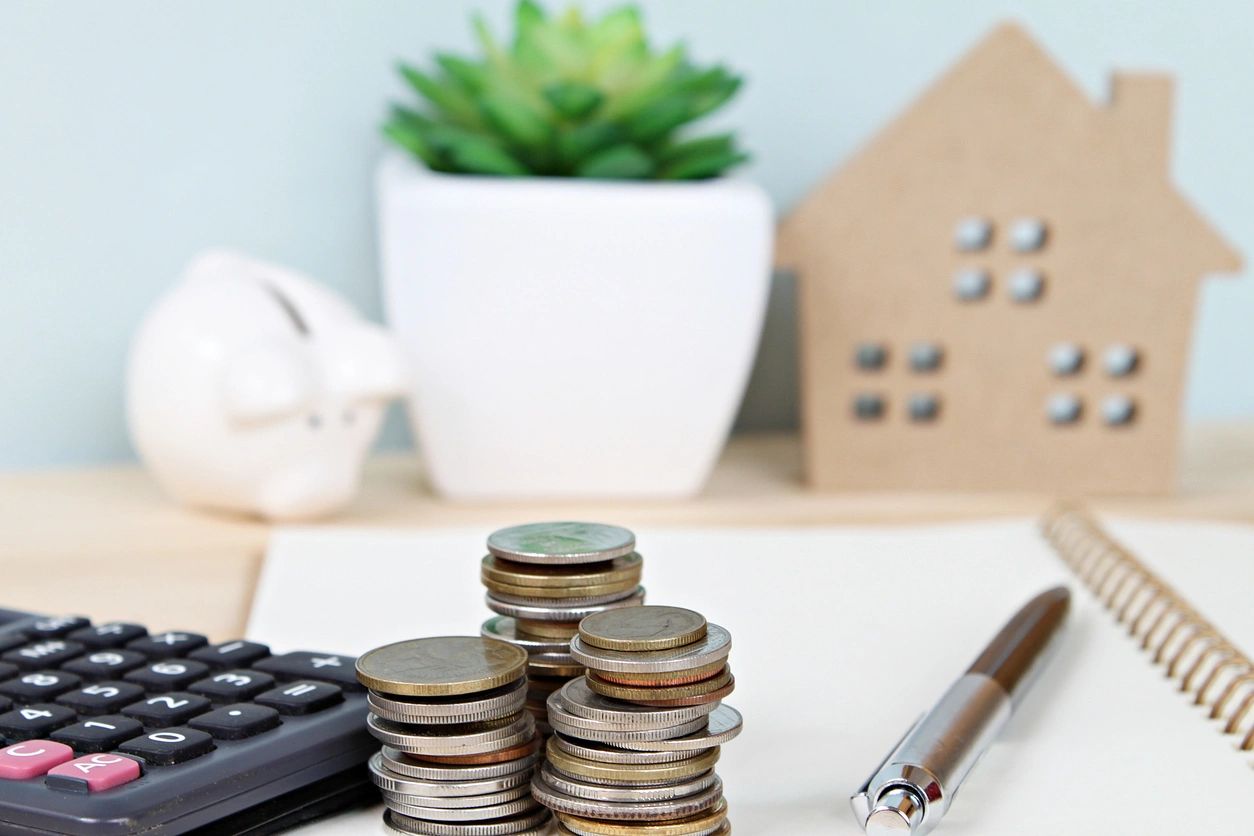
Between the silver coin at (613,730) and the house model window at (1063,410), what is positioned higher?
the silver coin at (613,730)

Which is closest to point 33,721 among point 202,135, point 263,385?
point 263,385

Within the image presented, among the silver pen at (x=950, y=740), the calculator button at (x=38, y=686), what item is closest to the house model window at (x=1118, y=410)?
the silver pen at (x=950, y=740)

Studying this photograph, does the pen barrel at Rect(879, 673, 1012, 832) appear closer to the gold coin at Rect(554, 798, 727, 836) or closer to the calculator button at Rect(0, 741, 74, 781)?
the gold coin at Rect(554, 798, 727, 836)

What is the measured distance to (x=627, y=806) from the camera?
310mm

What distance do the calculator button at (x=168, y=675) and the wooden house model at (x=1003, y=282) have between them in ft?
1.47

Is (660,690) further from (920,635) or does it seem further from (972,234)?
(972,234)

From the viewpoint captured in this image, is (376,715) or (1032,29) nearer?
(376,715)

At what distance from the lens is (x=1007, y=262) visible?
0.75m

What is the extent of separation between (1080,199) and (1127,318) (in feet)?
0.22

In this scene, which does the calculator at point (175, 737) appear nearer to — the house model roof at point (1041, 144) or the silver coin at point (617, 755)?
the silver coin at point (617, 755)

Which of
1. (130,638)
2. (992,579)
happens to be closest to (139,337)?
(130,638)

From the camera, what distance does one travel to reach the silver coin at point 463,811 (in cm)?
32

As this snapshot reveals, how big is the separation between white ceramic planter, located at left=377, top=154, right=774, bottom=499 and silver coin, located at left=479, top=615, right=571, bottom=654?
33cm

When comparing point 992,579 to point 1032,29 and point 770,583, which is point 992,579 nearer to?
point 770,583
